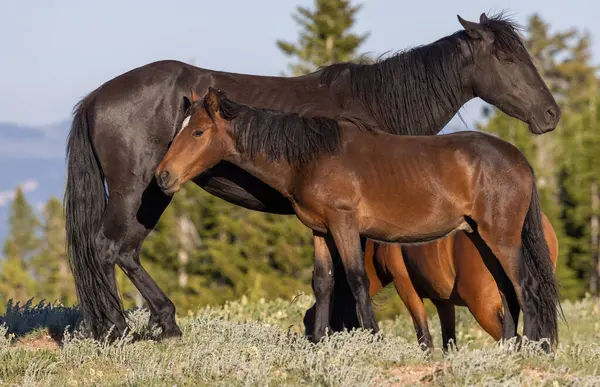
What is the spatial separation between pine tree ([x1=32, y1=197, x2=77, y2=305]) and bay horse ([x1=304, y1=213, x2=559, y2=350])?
1781 inches

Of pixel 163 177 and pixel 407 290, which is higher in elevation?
pixel 163 177

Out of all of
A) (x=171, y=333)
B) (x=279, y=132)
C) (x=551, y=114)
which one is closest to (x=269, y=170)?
(x=279, y=132)

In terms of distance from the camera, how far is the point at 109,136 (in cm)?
796

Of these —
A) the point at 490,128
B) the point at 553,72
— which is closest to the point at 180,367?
the point at 490,128

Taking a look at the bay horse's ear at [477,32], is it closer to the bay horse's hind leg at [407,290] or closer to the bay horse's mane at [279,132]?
the bay horse's mane at [279,132]

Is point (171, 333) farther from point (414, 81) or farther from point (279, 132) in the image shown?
point (414, 81)

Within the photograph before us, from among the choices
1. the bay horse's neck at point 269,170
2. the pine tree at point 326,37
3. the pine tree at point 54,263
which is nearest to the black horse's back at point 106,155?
the bay horse's neck at point 269,170

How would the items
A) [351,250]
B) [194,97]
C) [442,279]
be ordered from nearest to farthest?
[351,250] → [194,97] → [442,279]

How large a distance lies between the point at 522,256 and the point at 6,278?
4951 centimetres

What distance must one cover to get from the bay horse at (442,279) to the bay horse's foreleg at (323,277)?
75 cm

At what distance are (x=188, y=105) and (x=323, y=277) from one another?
6.26 ft

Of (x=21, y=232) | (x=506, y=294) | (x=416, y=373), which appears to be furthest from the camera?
(x=21, y=232)

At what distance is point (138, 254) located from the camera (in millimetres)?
8133

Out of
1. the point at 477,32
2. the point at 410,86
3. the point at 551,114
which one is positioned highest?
the point at 477,32
